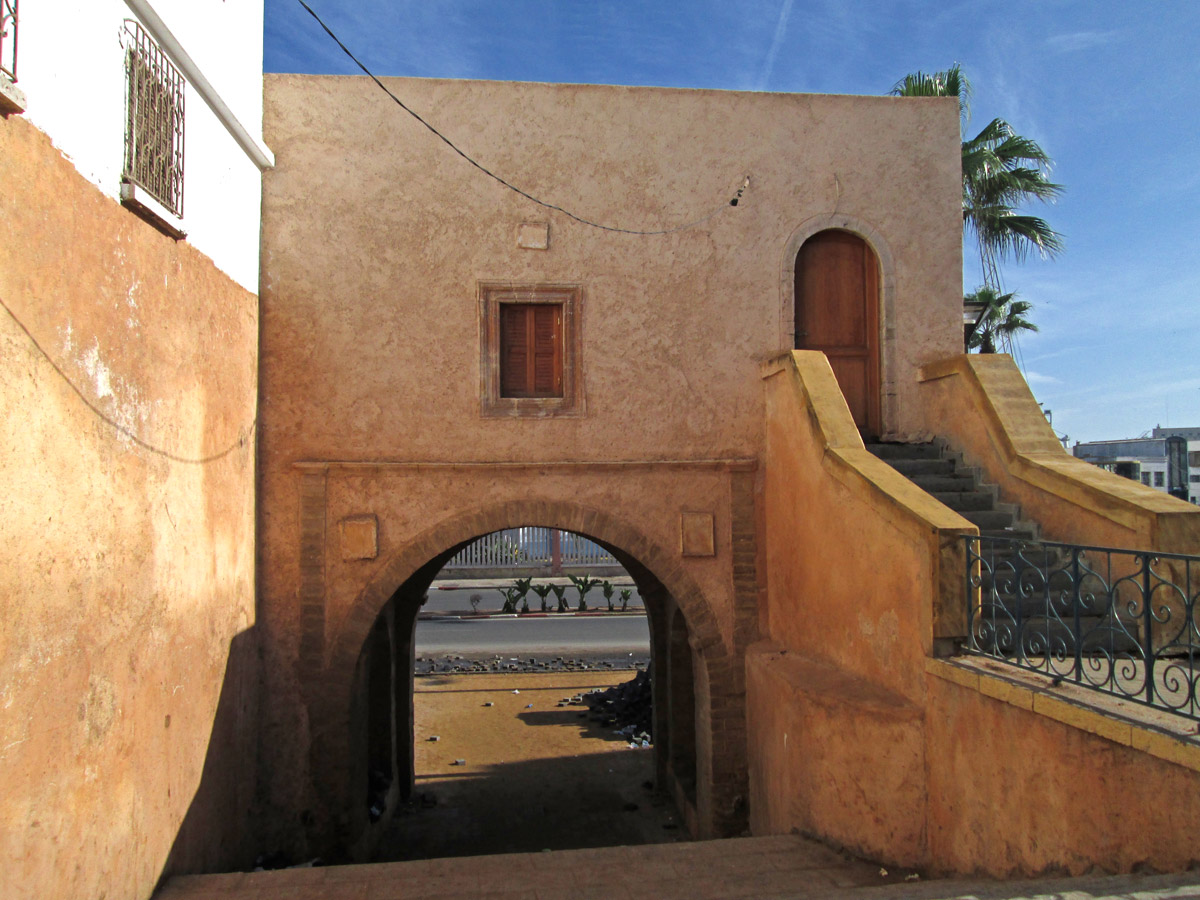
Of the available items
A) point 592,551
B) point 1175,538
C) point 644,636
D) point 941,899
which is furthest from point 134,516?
point 592,551

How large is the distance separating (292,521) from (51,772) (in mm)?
3508

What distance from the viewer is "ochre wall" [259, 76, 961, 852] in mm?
7301

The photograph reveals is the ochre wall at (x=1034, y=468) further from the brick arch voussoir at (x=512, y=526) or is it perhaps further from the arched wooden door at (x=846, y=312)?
the brick arch voussoir at (x=512, y=526)

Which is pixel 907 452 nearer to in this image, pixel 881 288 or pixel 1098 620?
pixel 881 288

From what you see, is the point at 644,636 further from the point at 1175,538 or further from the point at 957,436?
the point at 1175,538

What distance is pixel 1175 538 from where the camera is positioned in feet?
17.0

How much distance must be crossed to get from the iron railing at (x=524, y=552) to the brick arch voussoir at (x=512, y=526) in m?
18.7

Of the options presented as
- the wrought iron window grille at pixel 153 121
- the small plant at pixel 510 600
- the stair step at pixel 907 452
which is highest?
the wrought iron window grille at pixel 153 121

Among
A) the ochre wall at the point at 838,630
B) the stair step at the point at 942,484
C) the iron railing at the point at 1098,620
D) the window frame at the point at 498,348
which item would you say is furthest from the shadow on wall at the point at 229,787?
the stair step at the point at 942,484

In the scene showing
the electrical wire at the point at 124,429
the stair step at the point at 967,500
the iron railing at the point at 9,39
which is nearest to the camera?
the iron railing at the point at 9,39

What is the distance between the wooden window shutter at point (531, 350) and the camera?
25.4 ft

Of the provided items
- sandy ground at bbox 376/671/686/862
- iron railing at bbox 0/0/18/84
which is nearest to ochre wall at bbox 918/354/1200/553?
sandy ground at bbox 376/671/686/862

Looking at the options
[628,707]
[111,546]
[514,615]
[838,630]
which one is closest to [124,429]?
[111,546]

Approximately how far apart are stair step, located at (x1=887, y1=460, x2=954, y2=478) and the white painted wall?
602 centimetres
